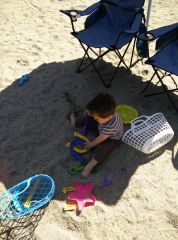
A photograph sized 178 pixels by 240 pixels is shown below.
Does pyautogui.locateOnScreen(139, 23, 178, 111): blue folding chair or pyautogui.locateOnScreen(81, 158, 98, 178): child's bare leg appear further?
pyautogui.locateOnScreen(139, 23, 178, 111): blue folding chair

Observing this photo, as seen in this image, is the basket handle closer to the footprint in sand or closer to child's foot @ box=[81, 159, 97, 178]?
child's foot @ box=[81, 159, 97, 178]

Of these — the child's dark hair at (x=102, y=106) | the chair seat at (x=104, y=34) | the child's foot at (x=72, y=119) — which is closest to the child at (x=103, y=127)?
the child's dark hair at (x=102, y=106)

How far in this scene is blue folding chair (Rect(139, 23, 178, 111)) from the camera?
11.8ft

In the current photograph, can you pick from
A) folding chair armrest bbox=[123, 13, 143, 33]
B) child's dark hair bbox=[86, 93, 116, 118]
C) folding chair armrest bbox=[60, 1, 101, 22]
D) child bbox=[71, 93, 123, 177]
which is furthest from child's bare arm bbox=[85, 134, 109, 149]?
folding chair armrest bbox=[60, 1, 101, 22]

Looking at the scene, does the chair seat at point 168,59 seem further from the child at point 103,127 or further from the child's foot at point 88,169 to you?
the child's foot at point 88,169

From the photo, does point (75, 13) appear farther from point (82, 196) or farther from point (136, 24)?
point (82, 196)

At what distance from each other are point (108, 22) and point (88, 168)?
7.43 feet

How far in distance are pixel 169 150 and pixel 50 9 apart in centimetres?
425

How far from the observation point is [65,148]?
3.47 metres

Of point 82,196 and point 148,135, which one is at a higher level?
point 148,135

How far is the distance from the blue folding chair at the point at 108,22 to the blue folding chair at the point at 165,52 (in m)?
0.34

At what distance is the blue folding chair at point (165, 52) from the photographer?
3.58 meters

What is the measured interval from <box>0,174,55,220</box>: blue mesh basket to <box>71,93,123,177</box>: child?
1.26 feet

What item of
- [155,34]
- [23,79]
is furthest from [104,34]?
[23,79]
